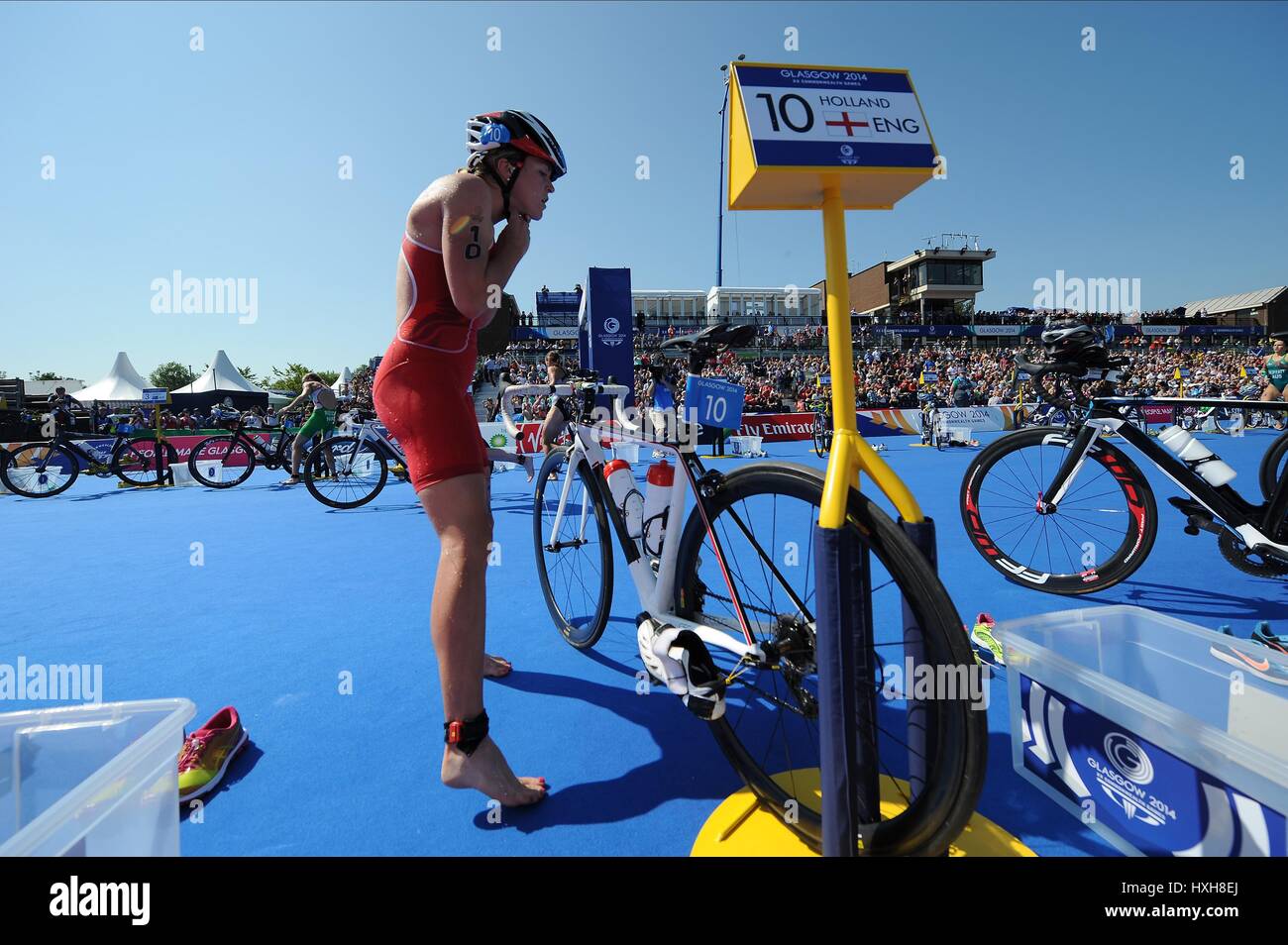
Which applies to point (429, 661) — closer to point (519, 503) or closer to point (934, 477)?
point (519, 503)

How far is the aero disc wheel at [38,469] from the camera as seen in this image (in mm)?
8508

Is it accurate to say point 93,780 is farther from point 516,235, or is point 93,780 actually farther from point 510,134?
point 510,134

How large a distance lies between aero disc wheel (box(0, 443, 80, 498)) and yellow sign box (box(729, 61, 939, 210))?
1115 cm

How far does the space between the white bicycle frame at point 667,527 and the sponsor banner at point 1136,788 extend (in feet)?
2.57

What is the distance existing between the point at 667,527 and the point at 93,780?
4.66 ft

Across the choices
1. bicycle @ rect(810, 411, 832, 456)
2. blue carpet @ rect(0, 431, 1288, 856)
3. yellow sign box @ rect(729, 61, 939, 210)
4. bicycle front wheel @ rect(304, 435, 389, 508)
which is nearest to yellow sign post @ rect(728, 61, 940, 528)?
yellow sign box @ rect(729, 61, 939, 210)

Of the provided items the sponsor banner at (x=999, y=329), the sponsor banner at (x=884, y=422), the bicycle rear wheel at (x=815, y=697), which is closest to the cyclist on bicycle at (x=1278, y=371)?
the bicycle rear wheel at (x=815, y=697)

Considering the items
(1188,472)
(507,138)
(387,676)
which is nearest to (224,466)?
(387,676)

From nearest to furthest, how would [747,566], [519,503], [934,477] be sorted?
[747,566]
[519,503]
[934,477]

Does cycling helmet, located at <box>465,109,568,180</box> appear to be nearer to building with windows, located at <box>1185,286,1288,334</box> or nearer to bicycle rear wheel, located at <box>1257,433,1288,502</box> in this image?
bicycle rear wheel, located at <box>1257,433,1288,502</box>
